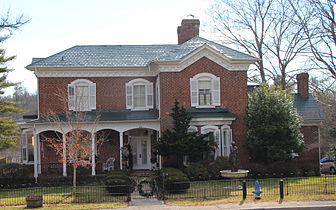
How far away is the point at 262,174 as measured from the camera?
2103 cm

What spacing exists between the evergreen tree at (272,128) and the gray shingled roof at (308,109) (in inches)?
139

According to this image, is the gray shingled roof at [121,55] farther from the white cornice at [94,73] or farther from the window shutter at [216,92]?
the window shutter at [216,92]

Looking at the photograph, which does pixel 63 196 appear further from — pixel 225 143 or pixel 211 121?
pixel 225 143

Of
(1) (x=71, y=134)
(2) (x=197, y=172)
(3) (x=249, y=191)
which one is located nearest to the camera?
(3) (x=249, y=191)

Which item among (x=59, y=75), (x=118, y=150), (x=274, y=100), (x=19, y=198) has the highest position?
(x=59, y=75)

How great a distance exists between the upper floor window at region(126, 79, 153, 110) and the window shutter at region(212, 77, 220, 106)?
4490mm

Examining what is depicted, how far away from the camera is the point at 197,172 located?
2023 centimetres

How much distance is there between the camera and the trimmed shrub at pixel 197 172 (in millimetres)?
20125

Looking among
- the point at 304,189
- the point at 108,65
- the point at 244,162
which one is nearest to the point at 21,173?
the point at 108,65

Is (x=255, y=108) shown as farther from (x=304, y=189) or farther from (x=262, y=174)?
(x=304, y=189)

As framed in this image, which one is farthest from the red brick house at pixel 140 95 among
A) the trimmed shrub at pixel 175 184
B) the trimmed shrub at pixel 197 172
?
the trimmed shrub at pixel 175 184

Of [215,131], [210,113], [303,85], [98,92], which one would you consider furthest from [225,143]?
[303,85]

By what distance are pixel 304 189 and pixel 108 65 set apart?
571 inches

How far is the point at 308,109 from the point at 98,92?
15.4m
